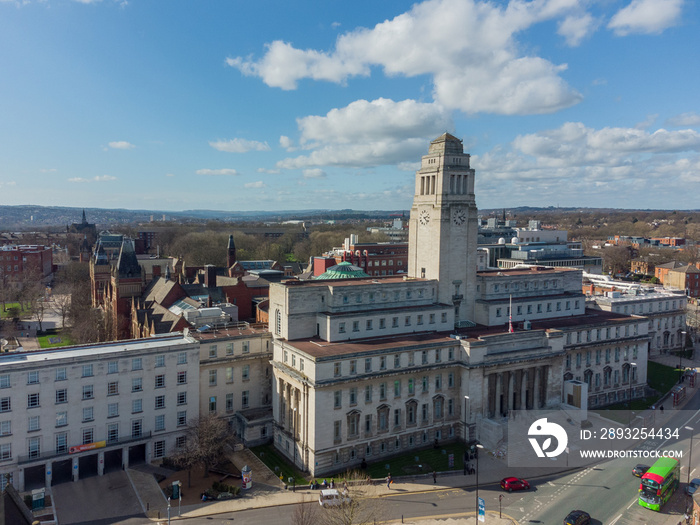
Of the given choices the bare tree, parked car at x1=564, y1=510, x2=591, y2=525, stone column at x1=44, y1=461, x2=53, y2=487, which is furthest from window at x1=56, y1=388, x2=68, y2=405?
parked car at x1=564, y1=510, x2=591, y2=525

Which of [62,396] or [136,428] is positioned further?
[136,428]

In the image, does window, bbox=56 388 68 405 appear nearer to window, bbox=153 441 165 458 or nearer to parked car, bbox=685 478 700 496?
window, bbox=153 441 165 458

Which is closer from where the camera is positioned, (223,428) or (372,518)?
(372,518)

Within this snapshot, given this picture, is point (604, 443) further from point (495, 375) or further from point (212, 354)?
point (212, 354)

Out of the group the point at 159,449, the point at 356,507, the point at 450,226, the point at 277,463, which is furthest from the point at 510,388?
the point at 159,449

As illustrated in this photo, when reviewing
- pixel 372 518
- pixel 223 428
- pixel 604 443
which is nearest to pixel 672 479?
pixel 604 443

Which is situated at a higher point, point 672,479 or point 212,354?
point 212,354

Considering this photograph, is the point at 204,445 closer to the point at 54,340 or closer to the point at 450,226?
the point at 450,226

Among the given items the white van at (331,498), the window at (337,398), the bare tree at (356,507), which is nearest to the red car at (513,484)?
the bare tree at (356,507)
